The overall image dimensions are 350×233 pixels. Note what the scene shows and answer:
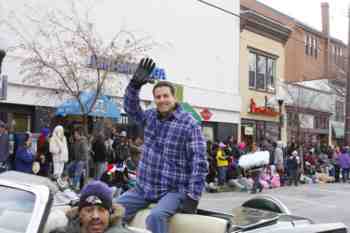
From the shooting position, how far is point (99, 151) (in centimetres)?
1436

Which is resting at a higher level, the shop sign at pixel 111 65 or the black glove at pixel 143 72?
the shop sign at pixel 111 65

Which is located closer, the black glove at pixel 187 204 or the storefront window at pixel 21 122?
the black glove at pixel 187 204

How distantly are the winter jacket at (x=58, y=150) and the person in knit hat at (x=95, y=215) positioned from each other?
10.1 meters

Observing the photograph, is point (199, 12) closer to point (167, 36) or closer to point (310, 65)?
point (167, 36)

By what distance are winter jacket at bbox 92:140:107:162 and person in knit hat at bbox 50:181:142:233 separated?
10.9 meters

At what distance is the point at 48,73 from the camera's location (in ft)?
51.1

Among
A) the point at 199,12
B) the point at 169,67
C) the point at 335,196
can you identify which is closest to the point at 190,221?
the point at 335,196

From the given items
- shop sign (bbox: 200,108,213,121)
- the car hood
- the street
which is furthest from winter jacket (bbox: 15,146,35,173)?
shop sign (bbox: 200,108,213,121)

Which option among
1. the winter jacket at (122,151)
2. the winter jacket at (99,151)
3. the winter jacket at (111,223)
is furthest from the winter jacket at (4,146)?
the winter jacket at (111,223)

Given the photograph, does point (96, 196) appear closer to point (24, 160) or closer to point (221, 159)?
point (24, 160)

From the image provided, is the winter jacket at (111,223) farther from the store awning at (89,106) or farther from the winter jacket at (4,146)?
the store awning at (89,106)

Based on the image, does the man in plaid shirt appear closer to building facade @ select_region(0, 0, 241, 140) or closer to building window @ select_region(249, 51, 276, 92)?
building facade @ select_region(0, 0, 241, 140)

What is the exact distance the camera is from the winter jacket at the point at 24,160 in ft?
41.7

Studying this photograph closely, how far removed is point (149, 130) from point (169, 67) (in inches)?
665
